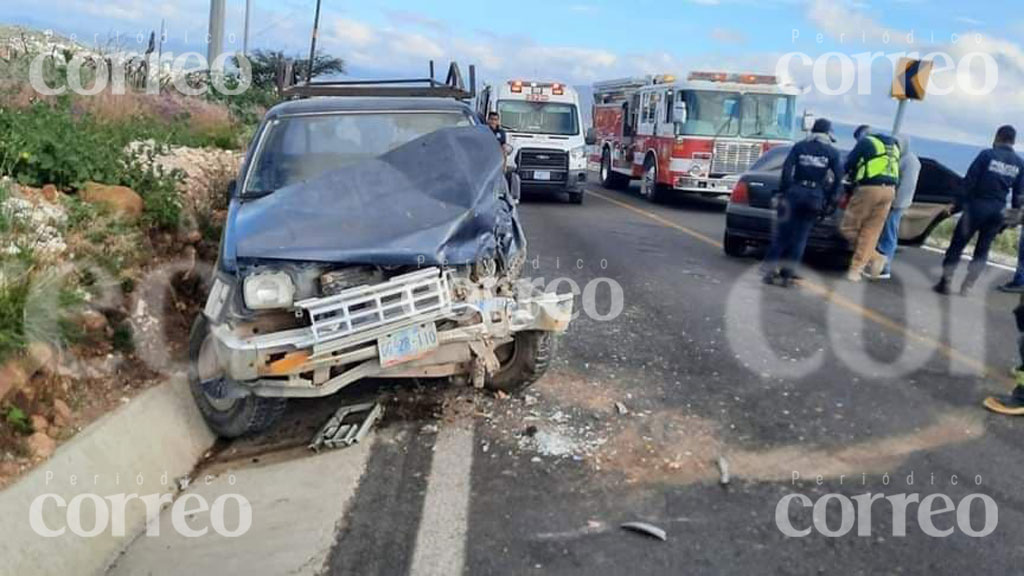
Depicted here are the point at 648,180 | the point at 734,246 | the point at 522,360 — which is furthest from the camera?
the point at 648,180

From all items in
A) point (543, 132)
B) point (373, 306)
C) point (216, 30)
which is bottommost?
point (373, 306)

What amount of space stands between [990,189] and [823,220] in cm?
172

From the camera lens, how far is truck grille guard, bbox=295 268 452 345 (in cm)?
454

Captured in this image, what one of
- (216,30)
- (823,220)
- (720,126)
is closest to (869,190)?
(823,220)

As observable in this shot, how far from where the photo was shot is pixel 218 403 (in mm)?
5312

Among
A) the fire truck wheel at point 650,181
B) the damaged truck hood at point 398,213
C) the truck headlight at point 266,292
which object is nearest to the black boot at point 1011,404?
the damaged truck hood at point 398,213

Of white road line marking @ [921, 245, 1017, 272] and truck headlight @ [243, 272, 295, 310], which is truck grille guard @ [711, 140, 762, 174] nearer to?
white road line marking @ [921, 245, 1017, 272]

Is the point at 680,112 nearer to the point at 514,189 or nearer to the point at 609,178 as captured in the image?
the point at 609,178

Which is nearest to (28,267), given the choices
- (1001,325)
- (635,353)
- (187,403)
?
(187,403)

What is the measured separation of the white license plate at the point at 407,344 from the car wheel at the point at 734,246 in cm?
750

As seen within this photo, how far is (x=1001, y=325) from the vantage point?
27.0 ft

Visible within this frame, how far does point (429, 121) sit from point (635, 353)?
7.69ft

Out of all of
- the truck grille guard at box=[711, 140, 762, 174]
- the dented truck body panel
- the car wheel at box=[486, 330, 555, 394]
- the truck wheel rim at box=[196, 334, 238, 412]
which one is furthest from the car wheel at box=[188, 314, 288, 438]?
the truck grille guard at box=[711, 140, 762, 174]

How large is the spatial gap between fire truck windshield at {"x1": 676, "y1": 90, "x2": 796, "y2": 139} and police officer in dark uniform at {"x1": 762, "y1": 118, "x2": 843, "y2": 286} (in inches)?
330
